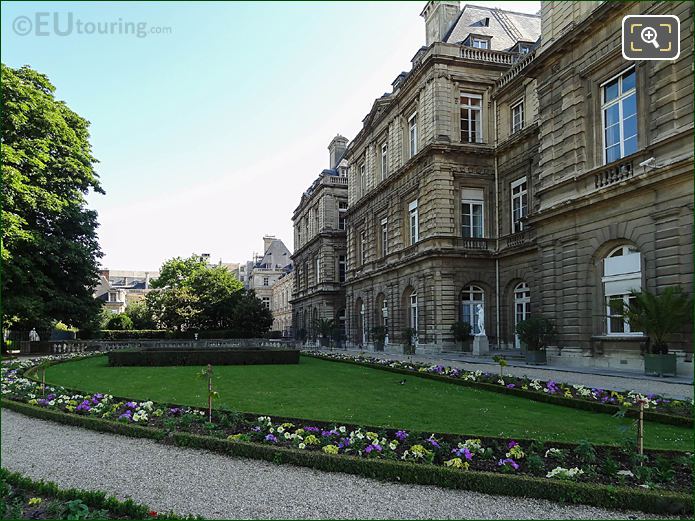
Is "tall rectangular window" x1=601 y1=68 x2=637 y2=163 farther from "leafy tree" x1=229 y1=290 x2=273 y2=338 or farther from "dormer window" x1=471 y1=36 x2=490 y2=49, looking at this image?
"leafy tree" x1=229 y1=290 x2=273 y2=338

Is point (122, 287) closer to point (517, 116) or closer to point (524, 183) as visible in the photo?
point (517, 116)

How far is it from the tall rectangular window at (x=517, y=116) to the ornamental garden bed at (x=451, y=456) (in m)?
25.0

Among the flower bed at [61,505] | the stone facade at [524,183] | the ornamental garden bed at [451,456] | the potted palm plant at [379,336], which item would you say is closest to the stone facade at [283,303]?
the stone facade at [524,183]

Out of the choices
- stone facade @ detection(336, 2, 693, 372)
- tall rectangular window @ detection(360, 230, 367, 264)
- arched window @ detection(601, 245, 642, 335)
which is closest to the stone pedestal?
stone facade @ detection(336, 2, 693, 372)

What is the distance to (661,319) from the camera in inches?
586

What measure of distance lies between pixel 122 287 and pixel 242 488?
12383cm

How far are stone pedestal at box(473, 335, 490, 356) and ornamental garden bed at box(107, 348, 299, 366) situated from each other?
8864 millimetres

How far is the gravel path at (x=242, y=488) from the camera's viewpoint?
503cm

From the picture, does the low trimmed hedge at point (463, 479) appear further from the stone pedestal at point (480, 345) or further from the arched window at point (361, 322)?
the arched window at point (361, 322)

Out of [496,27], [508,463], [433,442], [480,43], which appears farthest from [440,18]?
[508,463]

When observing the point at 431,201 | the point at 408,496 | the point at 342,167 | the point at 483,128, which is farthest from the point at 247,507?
the point at 342,167

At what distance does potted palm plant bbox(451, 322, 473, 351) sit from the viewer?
2839 centimetres

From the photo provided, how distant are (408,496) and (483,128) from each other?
28654 mm

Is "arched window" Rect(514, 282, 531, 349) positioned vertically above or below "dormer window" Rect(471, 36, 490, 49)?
below
